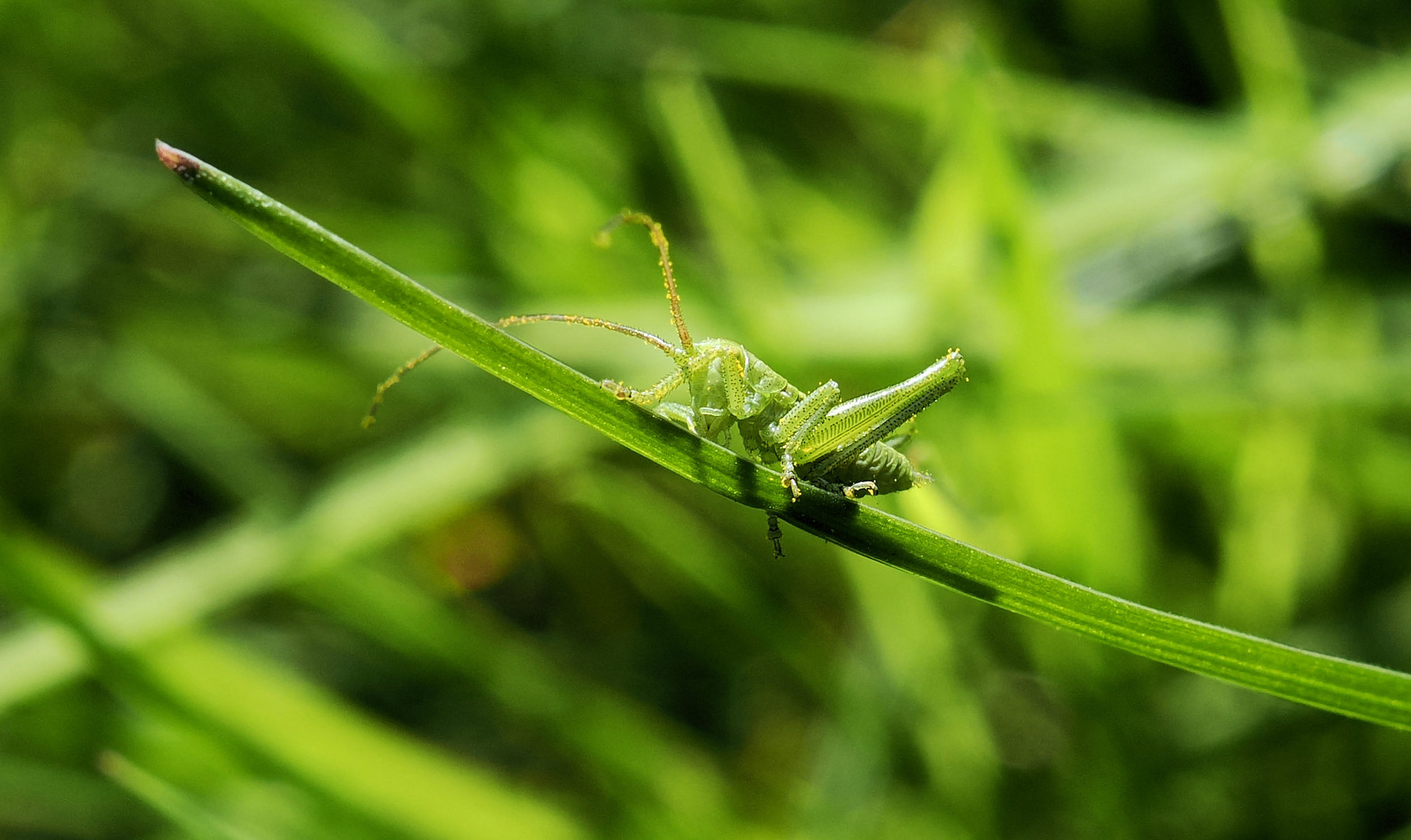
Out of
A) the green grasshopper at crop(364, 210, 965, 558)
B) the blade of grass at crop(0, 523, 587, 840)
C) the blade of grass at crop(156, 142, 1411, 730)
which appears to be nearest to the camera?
the blade of grass at crop(156, 142, 1411, 730)

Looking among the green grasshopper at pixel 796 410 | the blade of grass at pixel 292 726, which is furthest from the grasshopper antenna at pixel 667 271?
the blade of grass at pixel 292 726

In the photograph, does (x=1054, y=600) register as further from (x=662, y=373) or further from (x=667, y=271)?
(x=662, y=373)

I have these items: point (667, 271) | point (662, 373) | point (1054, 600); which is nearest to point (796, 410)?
point (667, 271)

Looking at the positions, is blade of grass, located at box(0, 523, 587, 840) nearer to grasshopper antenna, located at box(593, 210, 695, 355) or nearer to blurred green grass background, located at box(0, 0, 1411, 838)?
blurred green grass background, located at box(0, 0, 1411, 838)

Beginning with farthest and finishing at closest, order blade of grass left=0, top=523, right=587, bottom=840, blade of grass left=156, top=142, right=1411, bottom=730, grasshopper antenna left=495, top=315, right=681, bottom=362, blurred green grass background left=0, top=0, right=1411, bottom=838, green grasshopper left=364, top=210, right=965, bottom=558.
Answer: blurred green grass background left=0, top=0, right=1411, bottom=838, blade of grass left=0, top=523, right=587, bottom=840, green grasshopper left=364, top=210, right=965, bottom=558, grasshopper antenna left=495, top=315, right=681, bottom=362, blade of grass left=156, top=142, right=1411, bottom=730

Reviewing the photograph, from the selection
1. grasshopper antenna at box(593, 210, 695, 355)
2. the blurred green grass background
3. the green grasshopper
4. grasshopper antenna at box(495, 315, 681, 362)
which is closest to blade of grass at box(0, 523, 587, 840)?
the blurred green grass background

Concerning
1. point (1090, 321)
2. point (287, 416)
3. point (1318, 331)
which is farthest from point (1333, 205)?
point (287, 416)
